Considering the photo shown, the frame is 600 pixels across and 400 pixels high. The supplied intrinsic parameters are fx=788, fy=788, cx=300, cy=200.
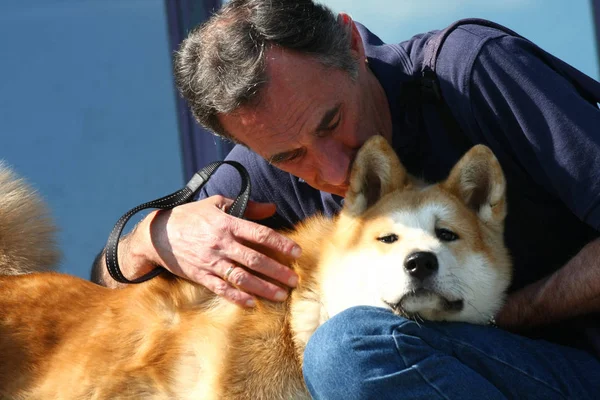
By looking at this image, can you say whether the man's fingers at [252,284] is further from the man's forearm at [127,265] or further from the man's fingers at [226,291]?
the man's forearm at [127,265]

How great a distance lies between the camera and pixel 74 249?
3555mm

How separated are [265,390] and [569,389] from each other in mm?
740

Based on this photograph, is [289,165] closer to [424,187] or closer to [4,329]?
[424,187]

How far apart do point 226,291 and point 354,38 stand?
0.86 meters

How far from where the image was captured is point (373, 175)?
7.27 feet

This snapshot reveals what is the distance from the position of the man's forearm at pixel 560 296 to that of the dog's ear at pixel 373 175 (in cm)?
45

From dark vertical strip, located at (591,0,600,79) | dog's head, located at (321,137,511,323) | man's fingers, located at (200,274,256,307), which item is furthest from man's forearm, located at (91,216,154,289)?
dark vertical strip, located at (591,0,600,79)

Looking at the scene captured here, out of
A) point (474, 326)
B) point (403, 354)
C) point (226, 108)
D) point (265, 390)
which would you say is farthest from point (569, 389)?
point (226, 108)

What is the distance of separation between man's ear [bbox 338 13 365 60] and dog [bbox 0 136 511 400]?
374 millimetres

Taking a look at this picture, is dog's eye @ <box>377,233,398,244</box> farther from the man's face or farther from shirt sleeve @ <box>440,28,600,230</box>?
shirt sleeve @ <box>440,28,600,230</box>

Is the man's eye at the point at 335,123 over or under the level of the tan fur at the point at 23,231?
over

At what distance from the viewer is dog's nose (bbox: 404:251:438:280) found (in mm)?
1873

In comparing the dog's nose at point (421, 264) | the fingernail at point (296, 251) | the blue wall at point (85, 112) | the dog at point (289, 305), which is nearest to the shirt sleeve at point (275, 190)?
the dog at point (289, 305)

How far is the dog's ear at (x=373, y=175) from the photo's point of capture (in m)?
2.12
